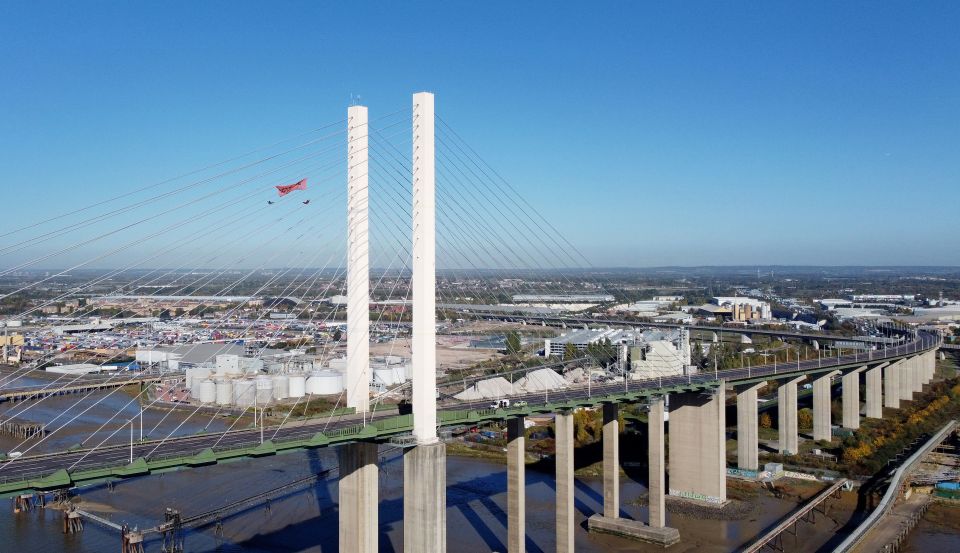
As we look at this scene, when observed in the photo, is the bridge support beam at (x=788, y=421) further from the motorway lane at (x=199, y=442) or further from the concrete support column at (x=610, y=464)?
the concrete support column at (x=610, y=464)

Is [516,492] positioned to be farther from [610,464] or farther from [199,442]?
[199,442]

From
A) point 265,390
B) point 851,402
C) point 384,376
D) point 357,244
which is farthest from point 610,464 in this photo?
point 265,390

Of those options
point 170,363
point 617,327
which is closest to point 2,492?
point 170,363

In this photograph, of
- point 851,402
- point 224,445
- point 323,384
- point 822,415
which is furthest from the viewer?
point 323,384

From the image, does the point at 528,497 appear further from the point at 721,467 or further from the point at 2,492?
the point at 2,492

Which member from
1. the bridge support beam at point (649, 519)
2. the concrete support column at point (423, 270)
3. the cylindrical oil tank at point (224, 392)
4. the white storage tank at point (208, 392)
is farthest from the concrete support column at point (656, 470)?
the white storage tank at point (208, 392)

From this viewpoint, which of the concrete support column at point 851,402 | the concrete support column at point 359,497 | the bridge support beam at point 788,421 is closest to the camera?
the concrete support column at point 359,497
